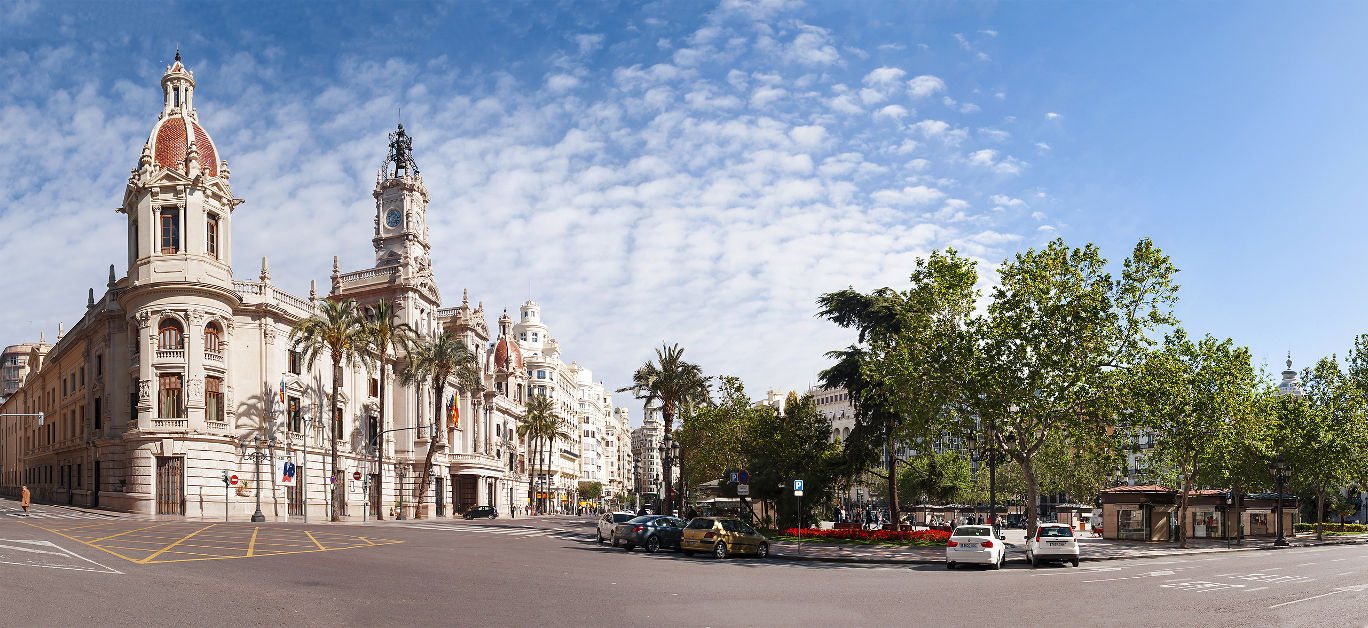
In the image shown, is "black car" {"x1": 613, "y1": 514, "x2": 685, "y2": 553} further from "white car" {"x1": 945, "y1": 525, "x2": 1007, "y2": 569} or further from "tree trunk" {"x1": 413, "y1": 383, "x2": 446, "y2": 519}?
"tree trunk" {"x1": 413, "y1": 383, "x2": 446, "y2": 519}

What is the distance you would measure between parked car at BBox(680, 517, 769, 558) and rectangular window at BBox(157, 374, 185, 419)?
117ft

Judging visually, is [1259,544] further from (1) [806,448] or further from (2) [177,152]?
(2) [177,152]

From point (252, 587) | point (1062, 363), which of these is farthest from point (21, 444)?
point (1062, 363)

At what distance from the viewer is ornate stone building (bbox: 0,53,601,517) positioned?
182 ft

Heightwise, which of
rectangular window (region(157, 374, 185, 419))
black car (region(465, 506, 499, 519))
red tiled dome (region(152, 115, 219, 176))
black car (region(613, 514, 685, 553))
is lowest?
black car (region(465, 506, 499, 519))

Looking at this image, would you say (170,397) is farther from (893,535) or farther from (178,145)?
(893,535)

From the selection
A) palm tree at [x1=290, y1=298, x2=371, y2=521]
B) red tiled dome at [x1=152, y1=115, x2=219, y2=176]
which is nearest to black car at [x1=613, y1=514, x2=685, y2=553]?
palm tree at [x1=290, y1=298, x2=371, y2=521]

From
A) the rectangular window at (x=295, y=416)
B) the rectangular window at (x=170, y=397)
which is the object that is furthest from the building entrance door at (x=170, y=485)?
the rectangular window at (x=295, y=416)

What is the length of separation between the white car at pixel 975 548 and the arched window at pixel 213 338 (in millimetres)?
46089

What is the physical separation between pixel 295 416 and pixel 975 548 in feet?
159

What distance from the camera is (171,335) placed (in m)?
56.7

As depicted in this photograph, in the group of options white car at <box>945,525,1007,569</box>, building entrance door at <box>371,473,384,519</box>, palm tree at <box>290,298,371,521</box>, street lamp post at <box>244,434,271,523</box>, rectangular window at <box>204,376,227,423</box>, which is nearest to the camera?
white car at <box>945,525,1007,569</box>

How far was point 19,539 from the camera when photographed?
29.4 metres

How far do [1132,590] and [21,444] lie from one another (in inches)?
3624
